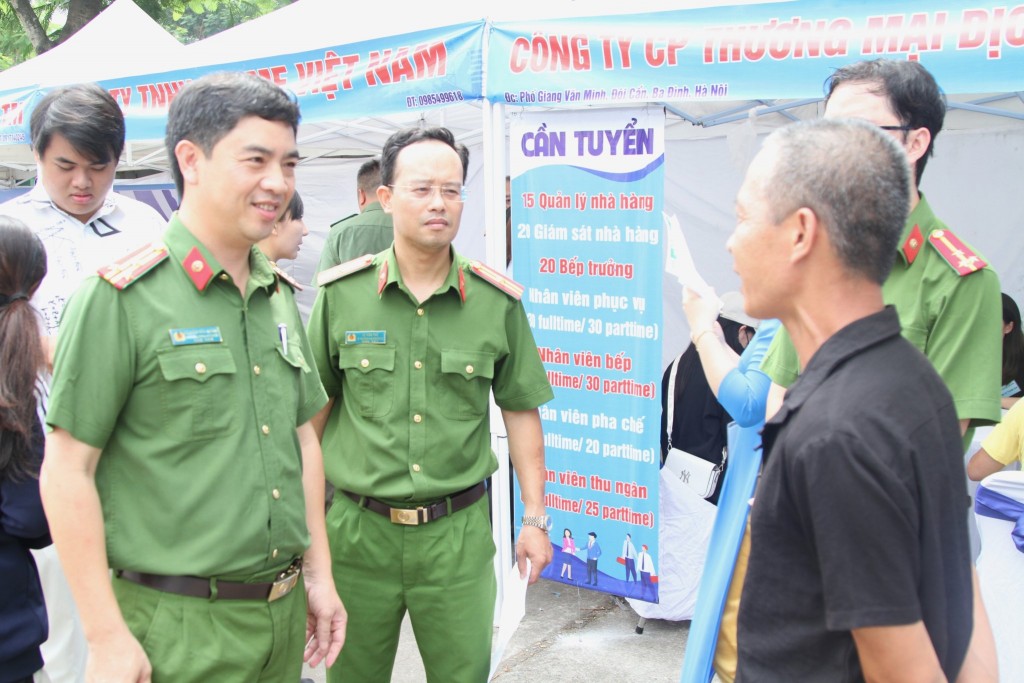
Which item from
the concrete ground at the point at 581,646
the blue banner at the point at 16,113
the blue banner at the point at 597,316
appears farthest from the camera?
the blue banner at the point at 16,113

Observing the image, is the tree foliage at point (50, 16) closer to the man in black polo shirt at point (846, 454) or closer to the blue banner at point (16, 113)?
the blue banner at point (16, 113)

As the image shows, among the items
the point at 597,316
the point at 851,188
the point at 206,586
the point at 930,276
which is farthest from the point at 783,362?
the point at 597,316

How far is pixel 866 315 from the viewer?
1253 millimetres

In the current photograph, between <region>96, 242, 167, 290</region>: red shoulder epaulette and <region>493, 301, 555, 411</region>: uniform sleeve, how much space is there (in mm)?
1197

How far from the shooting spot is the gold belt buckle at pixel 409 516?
2.57 metres

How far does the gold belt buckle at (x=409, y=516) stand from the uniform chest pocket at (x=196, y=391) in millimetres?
852

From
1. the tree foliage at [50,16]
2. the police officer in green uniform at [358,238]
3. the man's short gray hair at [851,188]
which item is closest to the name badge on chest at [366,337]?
the man's short gray hair at [851,188]

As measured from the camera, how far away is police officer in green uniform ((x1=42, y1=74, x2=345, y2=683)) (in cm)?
164

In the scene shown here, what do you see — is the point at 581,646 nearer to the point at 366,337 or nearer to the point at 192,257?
the point at 366,337

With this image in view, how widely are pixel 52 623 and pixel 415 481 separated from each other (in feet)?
5.33

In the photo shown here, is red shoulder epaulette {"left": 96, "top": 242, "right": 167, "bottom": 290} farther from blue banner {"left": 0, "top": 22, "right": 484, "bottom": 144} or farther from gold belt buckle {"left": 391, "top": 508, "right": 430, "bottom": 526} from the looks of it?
blue banner {"left": 0, "top": 22, "right": 484, "bottom": 144}

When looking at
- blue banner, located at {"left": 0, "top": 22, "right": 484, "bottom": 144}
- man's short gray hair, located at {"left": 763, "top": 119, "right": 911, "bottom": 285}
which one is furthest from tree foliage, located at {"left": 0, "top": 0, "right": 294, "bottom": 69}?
man's short gray hair, located at {"left": 763, "top": 119, "right": 911, "bottom": 285}

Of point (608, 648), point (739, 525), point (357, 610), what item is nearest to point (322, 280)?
point (357, 610)

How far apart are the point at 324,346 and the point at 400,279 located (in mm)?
309
